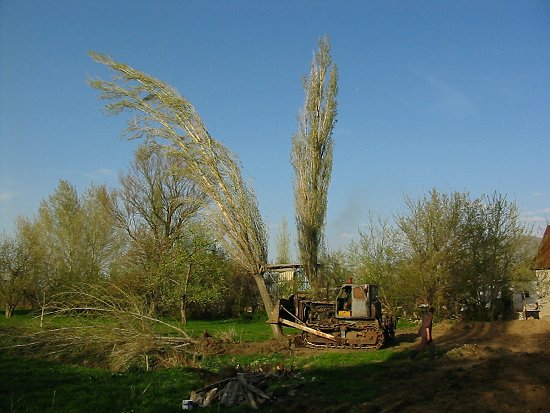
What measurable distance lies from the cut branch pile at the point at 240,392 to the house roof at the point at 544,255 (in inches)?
803

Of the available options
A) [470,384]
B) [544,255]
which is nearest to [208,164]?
[470,384]

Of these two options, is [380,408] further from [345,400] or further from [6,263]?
[6,263]

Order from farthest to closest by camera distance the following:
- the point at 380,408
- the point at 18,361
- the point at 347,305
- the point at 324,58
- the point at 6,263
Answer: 1. the point at 6,263
2. the point at 324,58
3. the point at 347,305
4. the point at 18,361
5. the point at 380,408

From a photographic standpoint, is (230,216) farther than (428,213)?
No

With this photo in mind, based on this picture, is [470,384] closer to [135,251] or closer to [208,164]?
[208,164]

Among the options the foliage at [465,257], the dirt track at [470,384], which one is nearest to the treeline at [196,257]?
the foliage at [465,257]

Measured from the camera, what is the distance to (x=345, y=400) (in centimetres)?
842

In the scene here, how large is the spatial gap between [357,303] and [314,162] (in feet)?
20.0

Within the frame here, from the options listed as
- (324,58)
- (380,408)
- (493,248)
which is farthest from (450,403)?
(493,248)

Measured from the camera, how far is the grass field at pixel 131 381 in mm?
8602

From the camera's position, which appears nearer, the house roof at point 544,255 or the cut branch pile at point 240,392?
the cut branch pile at point 240,392

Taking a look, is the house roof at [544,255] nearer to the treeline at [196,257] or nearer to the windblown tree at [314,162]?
the treeline at [196,257]

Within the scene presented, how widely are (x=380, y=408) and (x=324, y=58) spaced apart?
16211 mm

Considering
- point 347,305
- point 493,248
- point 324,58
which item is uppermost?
point 324,58
